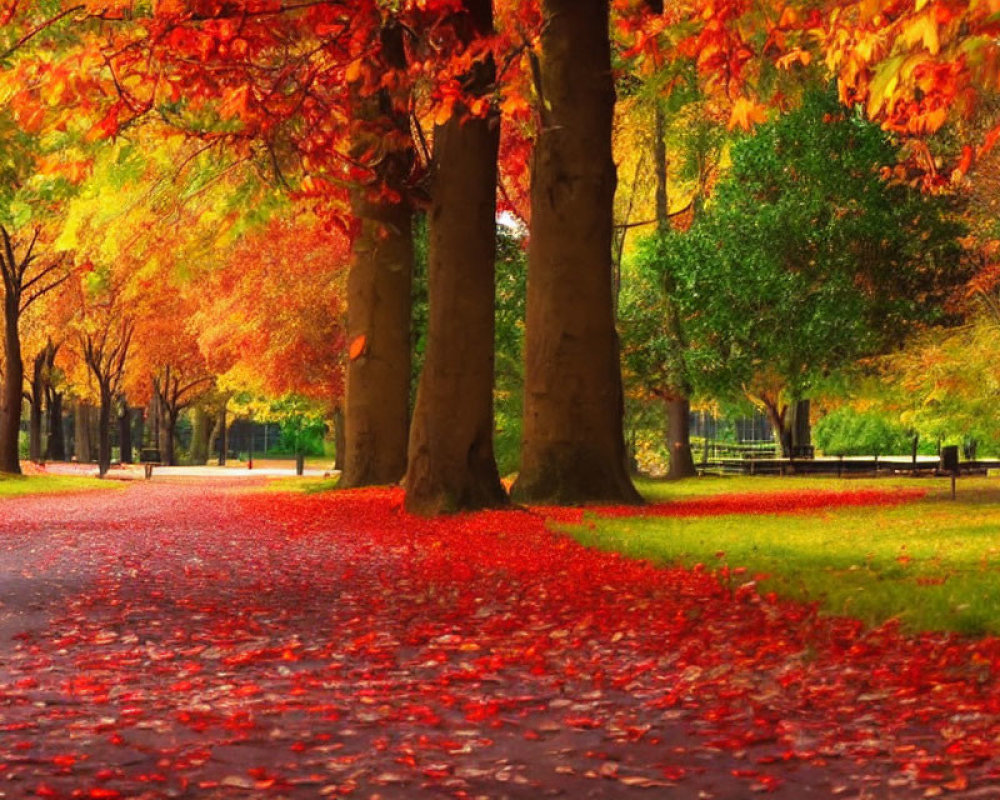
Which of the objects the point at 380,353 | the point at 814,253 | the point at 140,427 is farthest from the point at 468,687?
the point at 140,427

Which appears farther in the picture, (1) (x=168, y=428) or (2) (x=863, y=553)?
(1) (x=168, y=428)

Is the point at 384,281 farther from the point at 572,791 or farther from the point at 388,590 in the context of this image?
the point at 572,791

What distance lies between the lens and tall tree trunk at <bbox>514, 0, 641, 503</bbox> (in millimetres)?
20406

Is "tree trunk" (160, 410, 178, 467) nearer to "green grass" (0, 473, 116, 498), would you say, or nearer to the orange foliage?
"green grass" (0, 473, 116, 498)

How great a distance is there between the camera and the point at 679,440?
119 ft

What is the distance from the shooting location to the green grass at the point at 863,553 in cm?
988

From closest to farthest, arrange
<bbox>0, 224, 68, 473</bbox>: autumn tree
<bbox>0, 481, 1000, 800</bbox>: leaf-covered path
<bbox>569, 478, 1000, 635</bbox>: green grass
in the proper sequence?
<bbox>0, 481, 1000, 800</bbox>: leaf-covered path, <bbox>569, 478, 1000, 635</bbox>: green grass, <bbox>0, 224, 68, 473</bbox>: autumn tree

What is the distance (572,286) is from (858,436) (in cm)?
3935

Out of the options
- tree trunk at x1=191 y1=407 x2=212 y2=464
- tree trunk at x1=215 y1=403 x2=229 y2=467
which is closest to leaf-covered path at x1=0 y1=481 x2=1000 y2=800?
tree trunk at x1=215 y1=403 x2=229 y2=467

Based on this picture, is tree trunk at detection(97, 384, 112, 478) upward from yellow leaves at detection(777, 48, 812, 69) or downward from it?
downward

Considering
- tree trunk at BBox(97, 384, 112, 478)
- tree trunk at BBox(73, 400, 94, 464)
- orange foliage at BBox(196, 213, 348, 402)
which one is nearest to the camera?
orange foliage at BBox(196, 213, 348, 402)

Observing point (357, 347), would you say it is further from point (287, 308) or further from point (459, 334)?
point (287, 308)

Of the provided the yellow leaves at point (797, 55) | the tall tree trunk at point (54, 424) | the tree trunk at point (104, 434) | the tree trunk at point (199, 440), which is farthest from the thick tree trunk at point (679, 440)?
the tree trunk at point (199, 440)

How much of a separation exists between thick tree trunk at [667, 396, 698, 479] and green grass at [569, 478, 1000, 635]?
1299cm
